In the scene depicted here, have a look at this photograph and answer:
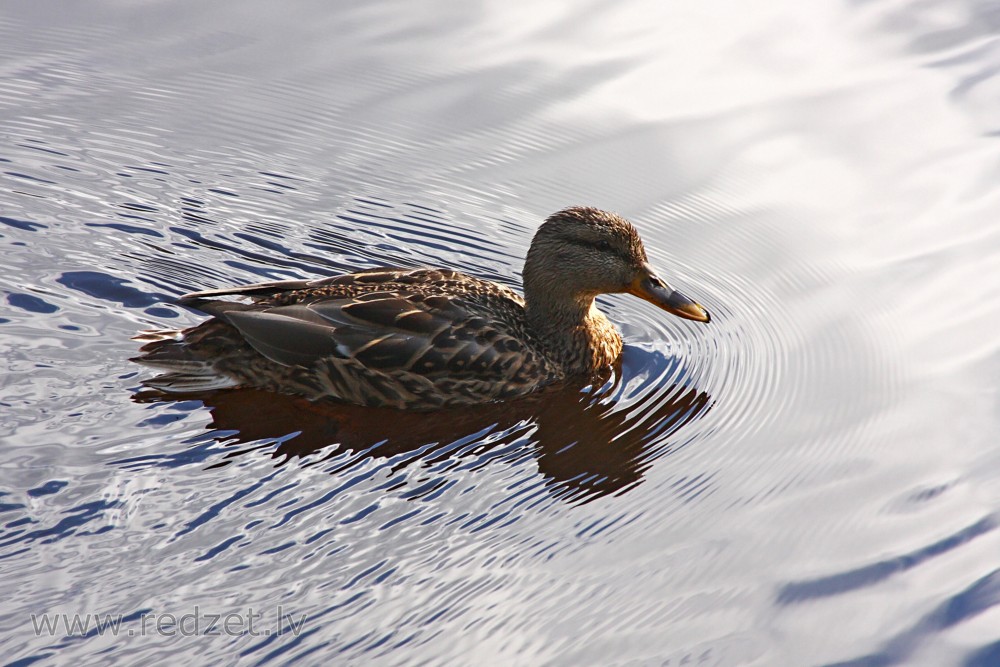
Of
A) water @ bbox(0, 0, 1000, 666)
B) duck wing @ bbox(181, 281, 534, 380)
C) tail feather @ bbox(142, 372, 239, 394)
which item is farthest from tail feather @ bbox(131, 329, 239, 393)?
duck wing @ bbox(181, 281, 534, 380)

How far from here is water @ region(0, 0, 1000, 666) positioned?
216 inches

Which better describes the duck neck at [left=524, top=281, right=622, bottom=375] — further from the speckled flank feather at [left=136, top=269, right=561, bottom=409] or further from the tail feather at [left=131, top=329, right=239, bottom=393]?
the tail feather at [left=131, top=329, right=239, bottom=393]

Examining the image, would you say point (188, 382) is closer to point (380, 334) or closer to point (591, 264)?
point (380, 334)

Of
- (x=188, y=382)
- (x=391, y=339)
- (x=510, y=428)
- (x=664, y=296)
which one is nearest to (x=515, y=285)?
(x=664, y=296)

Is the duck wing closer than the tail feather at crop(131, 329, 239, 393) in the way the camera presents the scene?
No

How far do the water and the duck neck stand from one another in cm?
23

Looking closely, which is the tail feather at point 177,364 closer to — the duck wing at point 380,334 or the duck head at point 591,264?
the duck wing at point 380,334

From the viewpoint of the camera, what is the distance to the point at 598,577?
5.71 meters

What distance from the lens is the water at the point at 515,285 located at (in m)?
5.48

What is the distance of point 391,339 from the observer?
293 inches

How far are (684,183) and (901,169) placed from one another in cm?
153

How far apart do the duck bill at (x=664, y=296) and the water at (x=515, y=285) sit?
0.31m

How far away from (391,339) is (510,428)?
35.7 inches

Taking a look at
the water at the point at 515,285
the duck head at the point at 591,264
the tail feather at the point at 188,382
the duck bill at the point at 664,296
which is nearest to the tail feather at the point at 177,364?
the tail feather at the point at 188,382
